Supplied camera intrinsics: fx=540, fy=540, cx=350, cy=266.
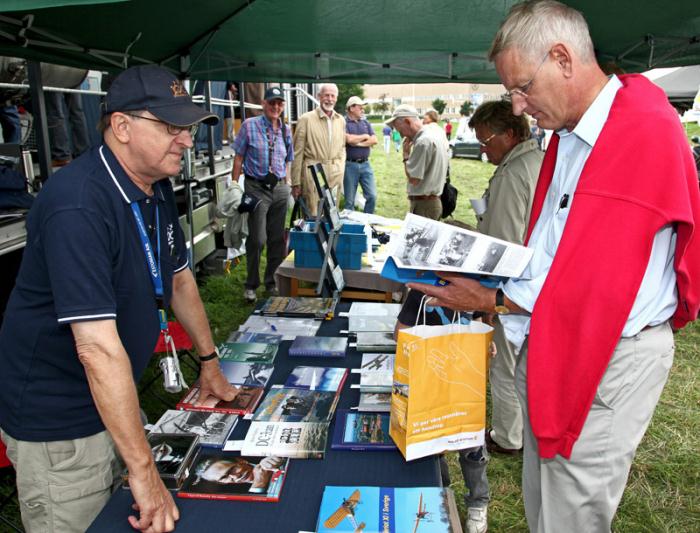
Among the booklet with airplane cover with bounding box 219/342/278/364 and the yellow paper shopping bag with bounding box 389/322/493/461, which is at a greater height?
the yellow paper shopping bag with bounding box 389/322/493/461

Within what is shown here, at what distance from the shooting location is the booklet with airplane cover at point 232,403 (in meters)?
1.80

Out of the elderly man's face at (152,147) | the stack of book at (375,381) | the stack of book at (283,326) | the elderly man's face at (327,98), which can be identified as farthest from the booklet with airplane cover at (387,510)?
the elderly man's face at (327,98)

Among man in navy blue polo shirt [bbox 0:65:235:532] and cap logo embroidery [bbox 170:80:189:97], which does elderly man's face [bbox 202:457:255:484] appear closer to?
man in navy blue polo shirt [bbox 0:65:235:532]

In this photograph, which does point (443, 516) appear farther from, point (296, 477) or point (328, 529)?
point (296, 477)

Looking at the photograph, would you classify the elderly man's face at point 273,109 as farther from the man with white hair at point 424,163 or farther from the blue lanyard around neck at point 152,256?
the blue lanyard around neck at point 152,256

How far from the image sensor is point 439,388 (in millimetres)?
1490

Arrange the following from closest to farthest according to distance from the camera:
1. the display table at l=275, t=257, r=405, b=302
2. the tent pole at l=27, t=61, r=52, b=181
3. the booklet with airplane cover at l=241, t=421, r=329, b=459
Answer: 1. the booklet with airplane cover at l=241, t=421, r=329, b=459
2. the tent pole at l=27, t=61, r=52, b=181
3. the display table at l=275, t=257, r=405, b=302

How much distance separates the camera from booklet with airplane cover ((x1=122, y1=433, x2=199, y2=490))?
144cm

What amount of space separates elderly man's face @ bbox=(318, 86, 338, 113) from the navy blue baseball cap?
5.06 meters

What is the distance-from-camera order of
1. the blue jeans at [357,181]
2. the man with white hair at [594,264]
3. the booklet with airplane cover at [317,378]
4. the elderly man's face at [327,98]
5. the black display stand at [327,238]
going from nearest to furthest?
the man with white hair at [594,264]
the booklet with airplane cover at [317,378]
the black display stand at [327,238]
the elderly man's face at [327,98]
the blue jeans at [357,181]

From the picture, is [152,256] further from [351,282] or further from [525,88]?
[351,282]

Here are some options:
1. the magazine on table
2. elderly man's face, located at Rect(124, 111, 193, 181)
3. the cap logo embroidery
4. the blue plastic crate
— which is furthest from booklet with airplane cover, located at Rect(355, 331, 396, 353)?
the blue plastic crate

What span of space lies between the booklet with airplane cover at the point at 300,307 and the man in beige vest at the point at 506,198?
34.9 inches

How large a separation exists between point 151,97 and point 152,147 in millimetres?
126
